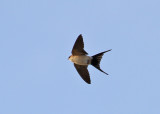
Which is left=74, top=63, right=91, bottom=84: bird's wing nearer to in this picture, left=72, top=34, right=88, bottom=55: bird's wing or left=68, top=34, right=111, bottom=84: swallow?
left=68, top=34, right=111, bottom=84: swallow

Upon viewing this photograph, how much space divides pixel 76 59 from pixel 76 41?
1.16m

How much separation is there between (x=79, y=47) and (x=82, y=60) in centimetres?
74

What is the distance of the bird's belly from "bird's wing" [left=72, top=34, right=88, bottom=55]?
0.22 meters

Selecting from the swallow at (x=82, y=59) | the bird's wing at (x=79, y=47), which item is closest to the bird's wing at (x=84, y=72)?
the swallow at (x=82, y=59)

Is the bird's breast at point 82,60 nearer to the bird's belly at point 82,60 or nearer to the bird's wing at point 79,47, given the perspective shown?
the bird's belly at point 82,60

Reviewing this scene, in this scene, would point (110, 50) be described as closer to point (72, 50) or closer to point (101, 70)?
point (101, 70)

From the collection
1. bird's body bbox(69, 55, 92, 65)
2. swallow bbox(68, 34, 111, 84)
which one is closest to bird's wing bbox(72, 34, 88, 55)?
swallow bbox(68, 34, 111, 84)

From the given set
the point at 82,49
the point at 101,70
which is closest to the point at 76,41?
the point at 82,49

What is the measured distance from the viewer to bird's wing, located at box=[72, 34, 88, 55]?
1866cm

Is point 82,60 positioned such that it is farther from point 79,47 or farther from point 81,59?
point 79,47

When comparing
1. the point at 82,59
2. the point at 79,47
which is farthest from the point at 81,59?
the point at 79,47

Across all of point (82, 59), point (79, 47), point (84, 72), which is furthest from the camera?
point (84, 72)

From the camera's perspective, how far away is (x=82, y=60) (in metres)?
19.3

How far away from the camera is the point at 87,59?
19.1m
